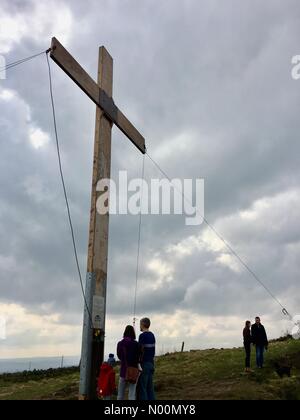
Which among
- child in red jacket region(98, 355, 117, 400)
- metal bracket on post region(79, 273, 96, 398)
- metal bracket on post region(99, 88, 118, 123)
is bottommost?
child in red jacket region(98, 355, 117, 400)

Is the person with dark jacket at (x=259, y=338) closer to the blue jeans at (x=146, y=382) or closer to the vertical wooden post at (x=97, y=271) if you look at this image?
the blue jeans at (x=146, y=382)

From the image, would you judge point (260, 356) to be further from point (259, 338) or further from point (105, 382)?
point (105, 382)

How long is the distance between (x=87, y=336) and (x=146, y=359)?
1.41 meters

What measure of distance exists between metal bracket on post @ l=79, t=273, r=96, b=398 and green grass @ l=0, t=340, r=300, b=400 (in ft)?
13.5

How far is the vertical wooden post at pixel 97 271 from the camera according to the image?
9.42 meters

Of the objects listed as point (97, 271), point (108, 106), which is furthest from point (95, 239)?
point (108, 106)

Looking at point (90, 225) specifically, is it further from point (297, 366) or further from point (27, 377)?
point (27, 377)

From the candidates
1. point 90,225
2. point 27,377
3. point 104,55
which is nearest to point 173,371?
point 27,377

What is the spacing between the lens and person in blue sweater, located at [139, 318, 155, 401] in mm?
9953

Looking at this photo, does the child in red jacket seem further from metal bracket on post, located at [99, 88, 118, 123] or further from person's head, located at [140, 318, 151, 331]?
metal bracket on post, located at [99, 88, 118, 123]

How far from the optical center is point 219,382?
50.0 feet

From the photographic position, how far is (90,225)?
9.88 metres

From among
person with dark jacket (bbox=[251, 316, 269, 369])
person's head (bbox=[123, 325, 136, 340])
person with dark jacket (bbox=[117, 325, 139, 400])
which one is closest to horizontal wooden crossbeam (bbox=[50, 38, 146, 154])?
person's head (bbox=[123, 325, 136, 340])
